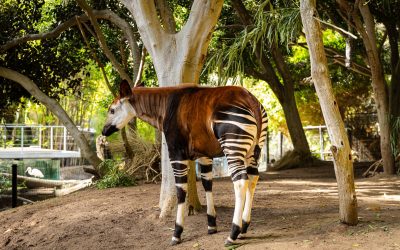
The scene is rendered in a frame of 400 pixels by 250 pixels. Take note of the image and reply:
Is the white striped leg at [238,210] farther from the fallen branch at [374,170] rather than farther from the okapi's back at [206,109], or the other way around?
the fallen branch at [374,170]

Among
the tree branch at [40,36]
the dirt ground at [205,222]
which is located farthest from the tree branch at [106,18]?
the dirt ground at [205,222]

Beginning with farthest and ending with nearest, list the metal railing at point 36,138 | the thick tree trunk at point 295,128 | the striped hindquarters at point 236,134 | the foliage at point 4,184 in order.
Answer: the metal railing at point 36,138, the foliage at point 4,184, the thick tree trunk at point 295,128, the striped hindquarters at point 236,134

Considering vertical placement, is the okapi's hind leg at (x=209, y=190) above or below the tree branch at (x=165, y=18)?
below

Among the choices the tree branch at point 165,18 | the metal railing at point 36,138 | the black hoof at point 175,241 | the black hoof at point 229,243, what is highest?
the tree branch at point 165,18

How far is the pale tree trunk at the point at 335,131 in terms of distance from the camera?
19.7ft

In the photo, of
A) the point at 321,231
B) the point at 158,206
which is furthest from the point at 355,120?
the point at 321,231

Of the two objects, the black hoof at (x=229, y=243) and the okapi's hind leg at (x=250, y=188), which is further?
the okapi's hind leg at (x=250, y=188)

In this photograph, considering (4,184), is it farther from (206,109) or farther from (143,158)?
(206,109)

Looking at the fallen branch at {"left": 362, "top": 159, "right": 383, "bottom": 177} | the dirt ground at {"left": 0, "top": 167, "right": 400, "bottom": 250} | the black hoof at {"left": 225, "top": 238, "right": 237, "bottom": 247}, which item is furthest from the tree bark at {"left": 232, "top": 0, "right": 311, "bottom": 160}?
the black hoof at {"left": 225, "top": 238, "right": 237, "bottom": 247}

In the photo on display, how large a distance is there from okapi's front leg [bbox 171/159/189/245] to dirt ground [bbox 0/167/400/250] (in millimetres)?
139

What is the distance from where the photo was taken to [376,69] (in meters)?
12.5

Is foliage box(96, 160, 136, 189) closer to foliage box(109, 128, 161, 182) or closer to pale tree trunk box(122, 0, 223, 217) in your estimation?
foliage box(109, 128, 161, 182)

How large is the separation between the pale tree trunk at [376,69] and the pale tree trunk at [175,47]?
17.7 ft

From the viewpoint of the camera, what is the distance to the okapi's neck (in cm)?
690
